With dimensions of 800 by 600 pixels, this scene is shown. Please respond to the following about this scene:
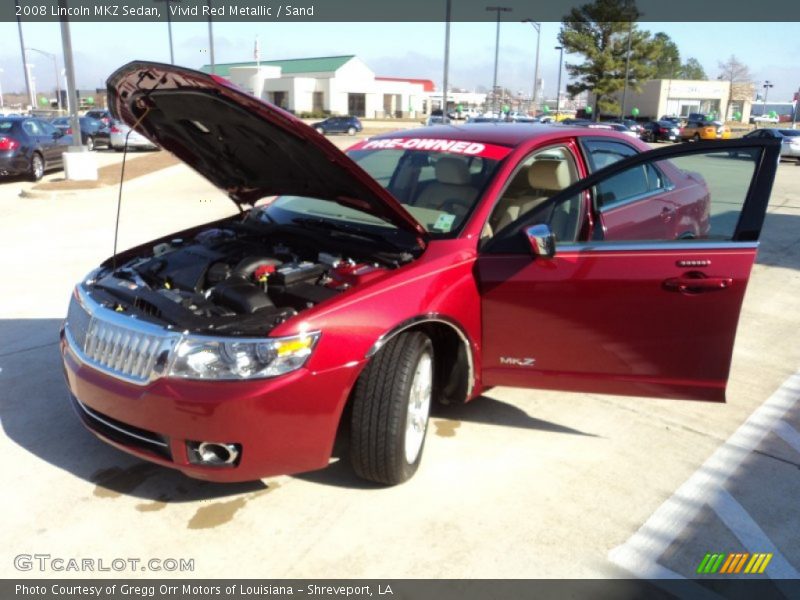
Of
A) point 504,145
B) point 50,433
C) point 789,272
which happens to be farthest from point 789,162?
point 50,433

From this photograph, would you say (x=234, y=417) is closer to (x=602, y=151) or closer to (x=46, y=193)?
(x=602, y=151)

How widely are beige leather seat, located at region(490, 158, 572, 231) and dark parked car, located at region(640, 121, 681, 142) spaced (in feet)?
124

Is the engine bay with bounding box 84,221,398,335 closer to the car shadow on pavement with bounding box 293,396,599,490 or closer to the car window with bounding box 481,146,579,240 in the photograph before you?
the car shadow on pavement with bounding box 293,396,599,490

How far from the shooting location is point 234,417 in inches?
107

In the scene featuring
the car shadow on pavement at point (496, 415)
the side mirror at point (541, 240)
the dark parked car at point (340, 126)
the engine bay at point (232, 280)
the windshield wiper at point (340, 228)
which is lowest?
the dark parked car at point (340, 126)

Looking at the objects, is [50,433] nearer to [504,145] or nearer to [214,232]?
[214,232]

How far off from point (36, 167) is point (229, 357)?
15.8 meters

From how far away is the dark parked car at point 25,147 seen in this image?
15.1m

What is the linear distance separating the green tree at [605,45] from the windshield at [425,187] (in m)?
48.9

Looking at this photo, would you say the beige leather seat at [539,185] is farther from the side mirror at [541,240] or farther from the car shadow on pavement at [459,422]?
the car shadow on pavement at [459,422]

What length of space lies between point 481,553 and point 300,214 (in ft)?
7.50

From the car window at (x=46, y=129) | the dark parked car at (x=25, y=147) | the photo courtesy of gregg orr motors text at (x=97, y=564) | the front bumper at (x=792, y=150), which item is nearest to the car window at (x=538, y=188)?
the photo courtesy of gregg orr motors text at (x=97, y=564)

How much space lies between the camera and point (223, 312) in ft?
10.2

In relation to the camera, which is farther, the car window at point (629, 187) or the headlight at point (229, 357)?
the car window at point (629, 187)
